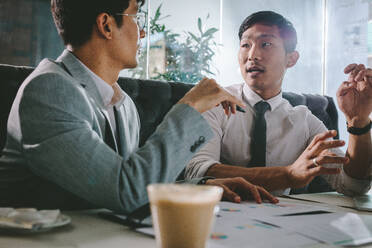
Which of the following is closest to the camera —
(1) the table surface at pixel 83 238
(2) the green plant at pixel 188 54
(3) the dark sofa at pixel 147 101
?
(1) the table surface at pixel 83 238

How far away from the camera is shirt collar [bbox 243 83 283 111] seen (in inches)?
72.4

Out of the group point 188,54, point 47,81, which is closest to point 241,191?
point 47,81

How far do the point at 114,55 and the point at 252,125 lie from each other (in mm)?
880

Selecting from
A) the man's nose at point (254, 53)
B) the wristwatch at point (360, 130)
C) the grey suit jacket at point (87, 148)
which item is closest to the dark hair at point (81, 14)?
the grey suit jacket at point (87, 148)

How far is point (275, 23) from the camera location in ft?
6.13

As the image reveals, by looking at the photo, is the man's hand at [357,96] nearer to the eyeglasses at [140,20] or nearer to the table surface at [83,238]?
the eyeglasses at [140,20]

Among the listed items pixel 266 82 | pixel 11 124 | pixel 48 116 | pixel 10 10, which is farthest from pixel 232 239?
pixel 10 10

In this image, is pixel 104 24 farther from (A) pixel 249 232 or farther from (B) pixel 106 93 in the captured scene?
(A) pixel 249 232

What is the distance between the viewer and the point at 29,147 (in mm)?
780

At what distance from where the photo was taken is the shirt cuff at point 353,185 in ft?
4.53

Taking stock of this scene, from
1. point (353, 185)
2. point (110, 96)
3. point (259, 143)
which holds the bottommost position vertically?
point (353, 185)

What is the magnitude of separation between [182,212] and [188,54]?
12.8ft

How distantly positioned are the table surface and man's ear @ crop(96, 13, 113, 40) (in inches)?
24.6

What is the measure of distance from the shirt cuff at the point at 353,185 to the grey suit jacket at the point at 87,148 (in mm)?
817
